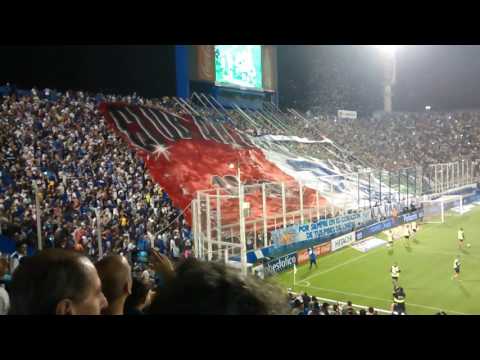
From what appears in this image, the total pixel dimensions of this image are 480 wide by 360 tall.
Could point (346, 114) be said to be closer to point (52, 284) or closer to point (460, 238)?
point (460, 238)

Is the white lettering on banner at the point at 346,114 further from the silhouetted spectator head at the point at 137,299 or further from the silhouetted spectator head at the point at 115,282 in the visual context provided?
the silhouetted spectator head at the point at 115,282

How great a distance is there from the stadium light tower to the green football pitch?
20.0ft

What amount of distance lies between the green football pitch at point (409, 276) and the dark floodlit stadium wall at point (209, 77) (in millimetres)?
8364

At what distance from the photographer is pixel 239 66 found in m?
18.7

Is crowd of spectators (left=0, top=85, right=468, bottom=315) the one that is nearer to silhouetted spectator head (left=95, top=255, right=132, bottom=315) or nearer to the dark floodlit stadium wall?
silhouetted spectator head (left=95, top=255, right=132, bottom=315)

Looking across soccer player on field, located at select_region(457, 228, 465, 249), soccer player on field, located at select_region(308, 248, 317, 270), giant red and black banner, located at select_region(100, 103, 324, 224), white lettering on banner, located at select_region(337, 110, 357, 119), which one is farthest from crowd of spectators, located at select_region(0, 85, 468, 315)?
soccer player on field, located at select_region(457, 228, 465, 249)

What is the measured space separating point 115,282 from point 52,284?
55 cm

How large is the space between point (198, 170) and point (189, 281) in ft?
47.7

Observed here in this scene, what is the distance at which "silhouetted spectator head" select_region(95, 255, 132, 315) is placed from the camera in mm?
1775

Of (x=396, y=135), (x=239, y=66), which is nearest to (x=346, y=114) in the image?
(x=396, y=135)
